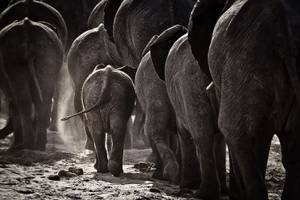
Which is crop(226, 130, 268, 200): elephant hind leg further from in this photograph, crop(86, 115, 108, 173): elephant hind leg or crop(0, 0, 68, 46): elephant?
crop(0, 0, 68, 46): elephant

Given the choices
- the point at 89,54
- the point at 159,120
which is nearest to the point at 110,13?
the point at 89,54

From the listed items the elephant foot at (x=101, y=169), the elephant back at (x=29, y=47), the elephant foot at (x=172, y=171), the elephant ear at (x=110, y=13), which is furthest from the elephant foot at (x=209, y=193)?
the elephant ear at (x=110, y=13)

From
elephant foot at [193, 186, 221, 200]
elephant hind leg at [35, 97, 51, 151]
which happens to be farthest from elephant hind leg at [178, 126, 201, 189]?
elephant hind leg at [35, 97, 51, 151]

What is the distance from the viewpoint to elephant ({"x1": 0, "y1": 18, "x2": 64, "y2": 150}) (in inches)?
404

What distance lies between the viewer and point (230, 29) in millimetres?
5234

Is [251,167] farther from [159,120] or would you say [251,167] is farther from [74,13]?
[74,13]

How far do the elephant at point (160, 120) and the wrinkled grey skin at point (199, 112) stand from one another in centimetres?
71

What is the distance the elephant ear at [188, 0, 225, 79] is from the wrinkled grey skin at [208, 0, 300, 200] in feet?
1.63

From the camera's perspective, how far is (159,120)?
7.82 meters

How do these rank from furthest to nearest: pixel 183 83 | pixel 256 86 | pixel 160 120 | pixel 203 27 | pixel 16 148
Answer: pixel 16 148 → pixel 160 120 → pixel 183 83 → pixel 203 27 → pixel 256 86

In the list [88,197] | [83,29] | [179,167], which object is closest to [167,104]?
[179,167]

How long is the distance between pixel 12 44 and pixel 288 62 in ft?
20.5

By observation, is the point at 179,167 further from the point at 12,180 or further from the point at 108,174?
the point at 12,180

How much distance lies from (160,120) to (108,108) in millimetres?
1006
